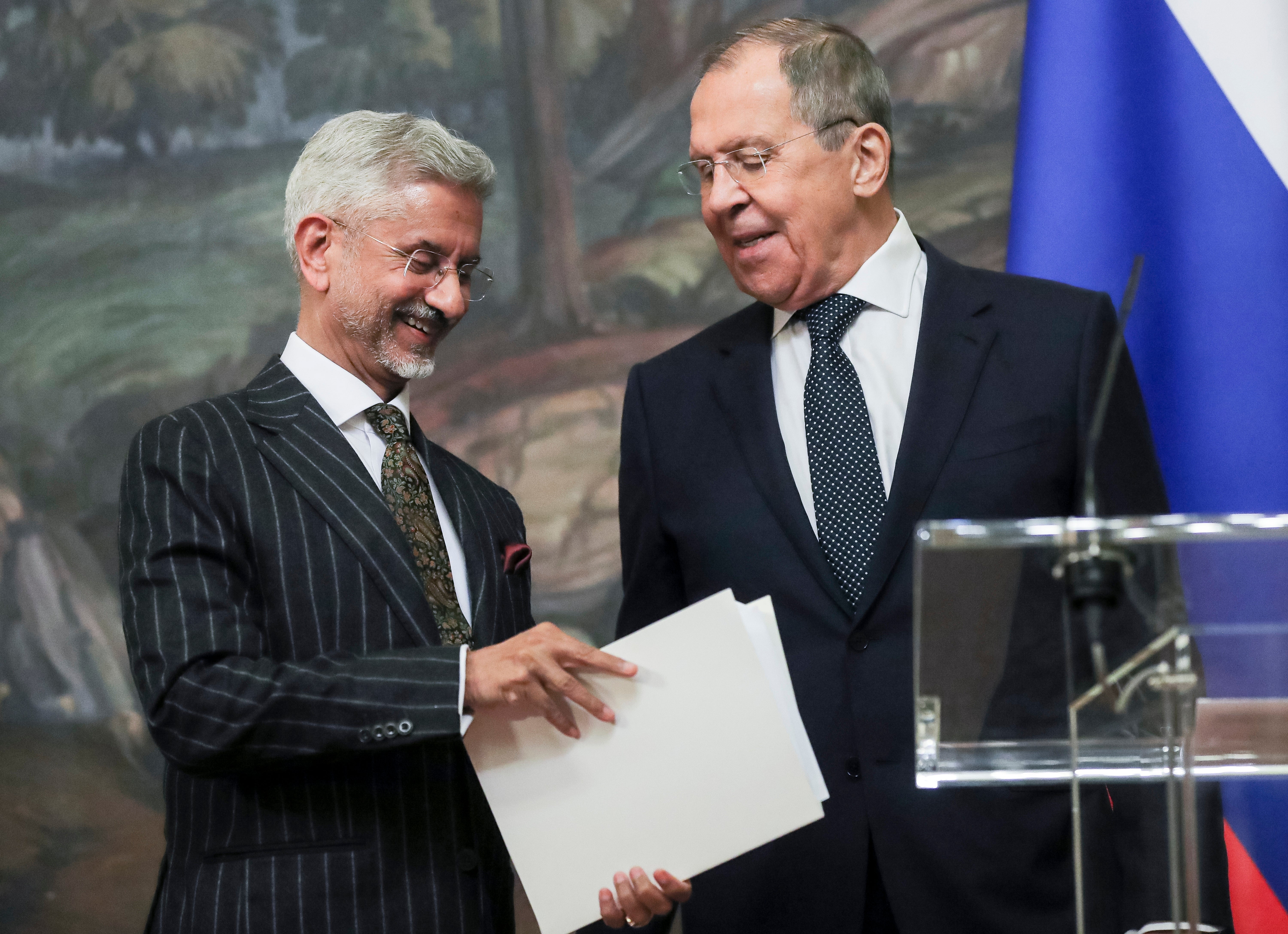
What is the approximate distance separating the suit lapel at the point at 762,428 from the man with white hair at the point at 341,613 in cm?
45

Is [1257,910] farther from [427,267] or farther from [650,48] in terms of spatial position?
[650,48]

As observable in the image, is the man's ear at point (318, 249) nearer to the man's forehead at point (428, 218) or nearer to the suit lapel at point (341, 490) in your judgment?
the man's forehead at point (428, 218)

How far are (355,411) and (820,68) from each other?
1.05m

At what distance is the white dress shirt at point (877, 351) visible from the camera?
220 centimetres

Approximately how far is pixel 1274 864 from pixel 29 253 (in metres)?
3.44

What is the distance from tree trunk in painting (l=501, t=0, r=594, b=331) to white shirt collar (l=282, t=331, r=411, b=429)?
4.65ft

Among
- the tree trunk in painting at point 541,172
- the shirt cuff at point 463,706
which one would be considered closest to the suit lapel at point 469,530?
the shirt cuff at point 463,706

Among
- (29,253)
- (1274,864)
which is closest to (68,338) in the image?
(29,253)

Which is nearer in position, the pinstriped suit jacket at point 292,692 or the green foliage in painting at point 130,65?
the pinstriped suit jacket at point 292,692

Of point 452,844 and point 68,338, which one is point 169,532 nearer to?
point 452,844

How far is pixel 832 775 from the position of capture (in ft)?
→ 6.64

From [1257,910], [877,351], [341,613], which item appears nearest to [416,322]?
[341,613]

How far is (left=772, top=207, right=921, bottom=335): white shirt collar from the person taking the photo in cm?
233

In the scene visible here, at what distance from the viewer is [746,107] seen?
2383 mm
